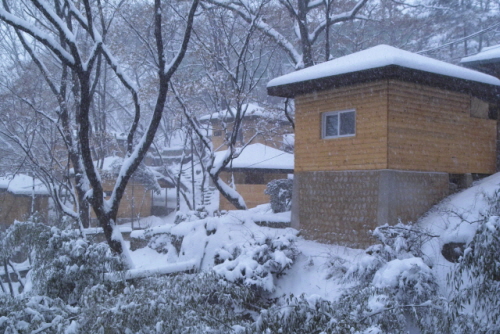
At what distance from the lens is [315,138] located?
42.7ft

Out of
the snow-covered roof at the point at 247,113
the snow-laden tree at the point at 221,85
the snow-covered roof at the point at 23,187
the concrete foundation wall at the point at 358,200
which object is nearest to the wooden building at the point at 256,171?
the snow-covered roof at the point at 247,113

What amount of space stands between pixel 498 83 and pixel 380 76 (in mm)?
3736

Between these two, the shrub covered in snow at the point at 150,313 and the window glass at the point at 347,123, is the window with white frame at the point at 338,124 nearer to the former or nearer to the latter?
the window glass at the point at 347,123

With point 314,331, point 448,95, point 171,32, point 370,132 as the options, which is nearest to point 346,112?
point 370,132

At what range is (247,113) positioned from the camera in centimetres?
2656

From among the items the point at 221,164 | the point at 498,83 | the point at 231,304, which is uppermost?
the point at 498,83

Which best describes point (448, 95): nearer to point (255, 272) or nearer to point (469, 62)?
point (469, 62)

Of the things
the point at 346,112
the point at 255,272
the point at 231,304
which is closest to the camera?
the point at 231,304

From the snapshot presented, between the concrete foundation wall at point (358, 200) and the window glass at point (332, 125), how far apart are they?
1.08 meters

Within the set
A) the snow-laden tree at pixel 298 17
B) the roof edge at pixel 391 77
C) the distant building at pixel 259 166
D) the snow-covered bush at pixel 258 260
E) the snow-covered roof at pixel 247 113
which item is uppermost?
the snow-laden tree at pixel 298 17

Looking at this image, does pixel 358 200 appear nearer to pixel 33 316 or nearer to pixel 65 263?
pixel 65 263

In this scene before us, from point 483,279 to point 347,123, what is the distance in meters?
6.50

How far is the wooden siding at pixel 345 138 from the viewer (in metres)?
11.5

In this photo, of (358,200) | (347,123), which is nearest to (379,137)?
(347,123)
